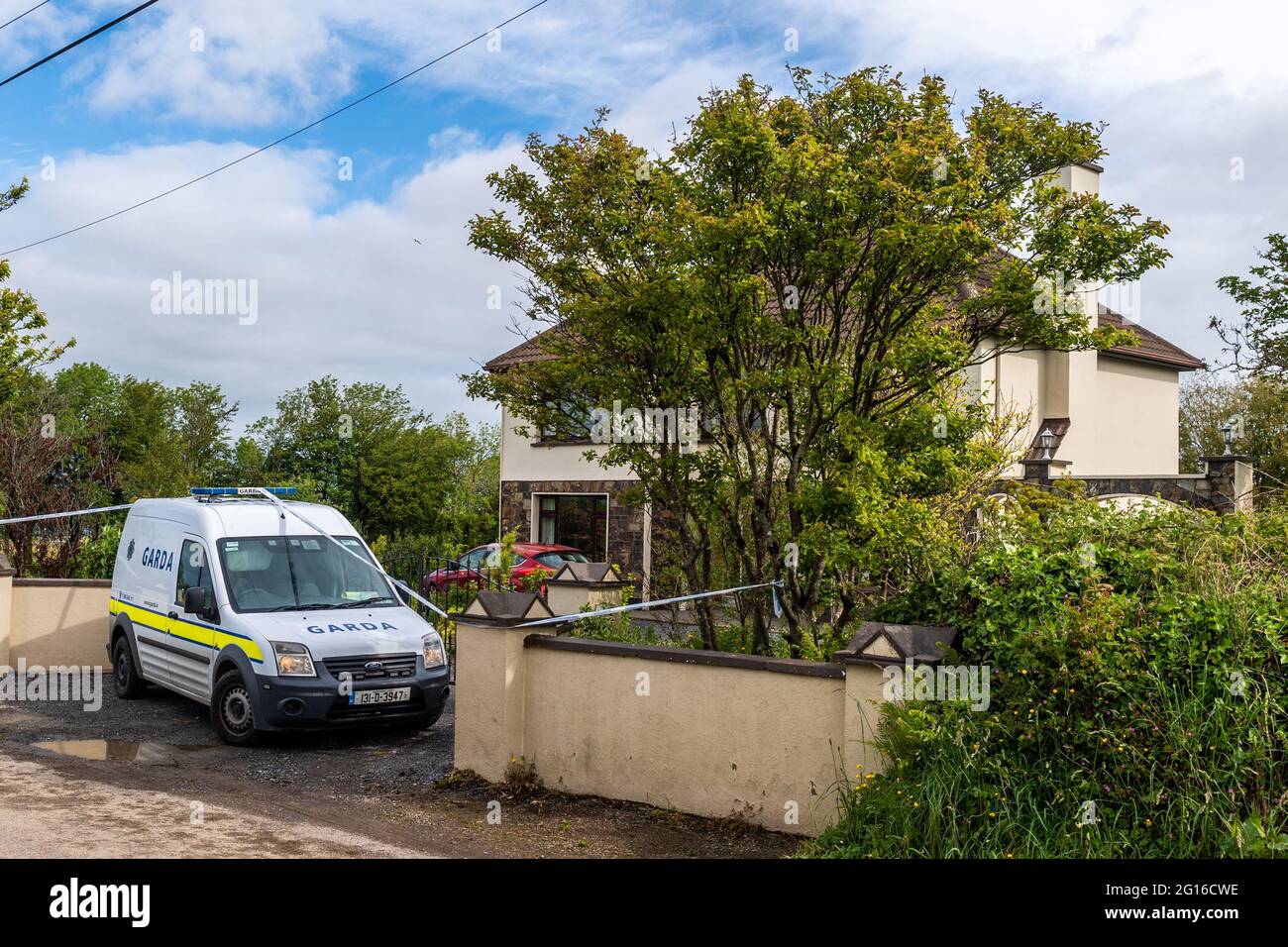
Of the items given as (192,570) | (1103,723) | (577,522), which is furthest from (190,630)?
(577,522)

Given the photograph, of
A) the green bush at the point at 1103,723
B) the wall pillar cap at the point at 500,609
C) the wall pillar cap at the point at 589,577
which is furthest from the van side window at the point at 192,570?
the green bush at the point at 1103,723

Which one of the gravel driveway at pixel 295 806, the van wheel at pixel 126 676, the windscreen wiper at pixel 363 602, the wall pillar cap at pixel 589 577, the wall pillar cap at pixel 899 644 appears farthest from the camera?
the wall pillar cap at pixel 589 577

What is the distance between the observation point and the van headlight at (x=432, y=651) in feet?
33.9

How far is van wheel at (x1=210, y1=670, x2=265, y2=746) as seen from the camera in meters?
9.94

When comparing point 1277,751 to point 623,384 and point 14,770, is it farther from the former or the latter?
point 14,770

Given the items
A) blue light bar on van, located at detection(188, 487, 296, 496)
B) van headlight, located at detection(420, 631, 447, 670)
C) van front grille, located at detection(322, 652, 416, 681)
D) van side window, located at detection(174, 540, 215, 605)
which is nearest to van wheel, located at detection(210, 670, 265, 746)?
van front grille, located at detection(322, 652, 416, 681)

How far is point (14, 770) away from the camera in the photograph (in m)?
8.93

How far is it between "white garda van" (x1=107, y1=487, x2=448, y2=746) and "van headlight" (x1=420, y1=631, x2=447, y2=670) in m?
0.01

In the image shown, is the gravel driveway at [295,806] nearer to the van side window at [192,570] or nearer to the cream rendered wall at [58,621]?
the van side window at [192,570]

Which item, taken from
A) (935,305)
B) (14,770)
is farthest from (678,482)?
(14,770)

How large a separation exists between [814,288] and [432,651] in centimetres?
475

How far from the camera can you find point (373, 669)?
32.5 feet

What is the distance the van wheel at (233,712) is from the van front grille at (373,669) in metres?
0.85
